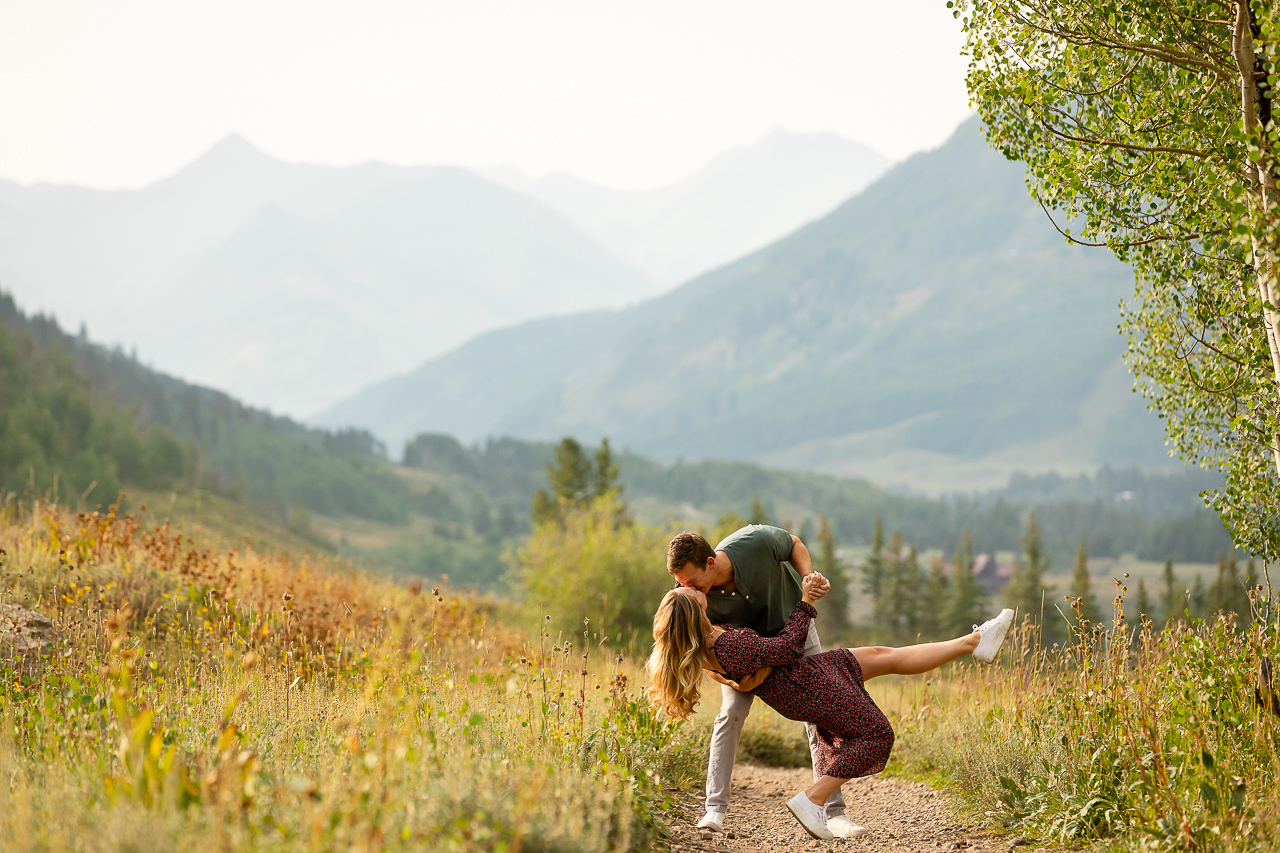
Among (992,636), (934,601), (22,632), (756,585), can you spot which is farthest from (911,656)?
(934,601)

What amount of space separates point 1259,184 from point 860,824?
512cm

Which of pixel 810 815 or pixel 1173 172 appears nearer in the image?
pixel 810 815

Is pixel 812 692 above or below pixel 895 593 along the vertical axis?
above

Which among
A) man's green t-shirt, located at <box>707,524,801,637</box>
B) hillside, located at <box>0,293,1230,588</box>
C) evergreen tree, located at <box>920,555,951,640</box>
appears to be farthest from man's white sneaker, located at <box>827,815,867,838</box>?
evergreen tree, located at <box>920,555,951,640</box>

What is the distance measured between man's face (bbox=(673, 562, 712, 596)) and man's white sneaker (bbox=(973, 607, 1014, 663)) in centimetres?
172

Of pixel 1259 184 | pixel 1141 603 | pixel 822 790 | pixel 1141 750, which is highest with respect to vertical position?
pixel 1259 184

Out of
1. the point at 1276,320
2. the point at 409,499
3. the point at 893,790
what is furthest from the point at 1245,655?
the point at 409,499

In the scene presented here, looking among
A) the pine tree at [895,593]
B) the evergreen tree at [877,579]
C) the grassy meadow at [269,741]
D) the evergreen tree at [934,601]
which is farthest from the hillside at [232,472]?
the grassy meadow at [269,741]

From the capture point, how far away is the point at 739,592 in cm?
628

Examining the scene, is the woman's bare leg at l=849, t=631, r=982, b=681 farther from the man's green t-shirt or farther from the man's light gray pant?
the man's green t-shirt

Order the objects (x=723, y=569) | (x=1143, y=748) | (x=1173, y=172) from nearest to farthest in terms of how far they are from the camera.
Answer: (x=1143, y=748) → (x=723, y=569) → (x=1173, y=172)

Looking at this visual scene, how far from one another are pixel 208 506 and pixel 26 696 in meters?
77.7

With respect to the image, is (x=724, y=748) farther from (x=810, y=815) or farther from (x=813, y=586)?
(x=813, y=586)

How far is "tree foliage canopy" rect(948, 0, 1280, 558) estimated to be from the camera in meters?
6.52
